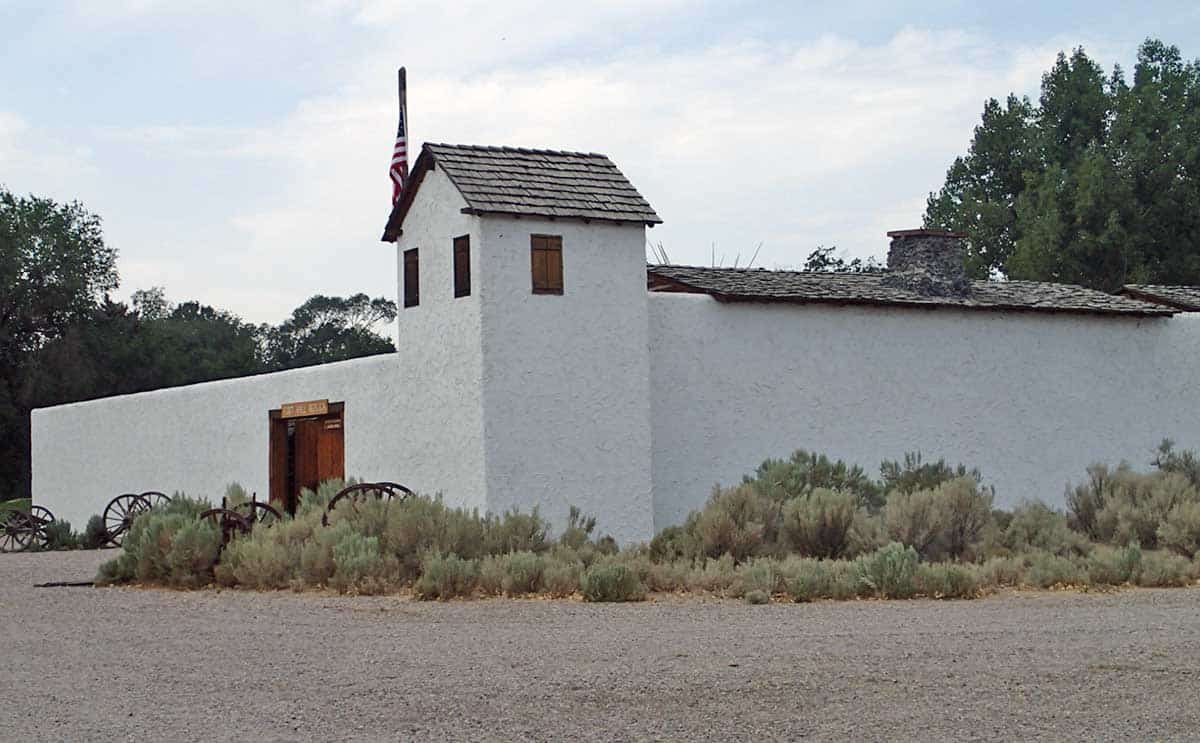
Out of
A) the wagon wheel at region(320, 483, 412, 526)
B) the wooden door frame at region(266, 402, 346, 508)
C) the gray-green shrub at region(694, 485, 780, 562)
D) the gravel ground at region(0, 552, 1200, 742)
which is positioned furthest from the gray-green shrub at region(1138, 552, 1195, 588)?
the wooden door frame at region(266, 402, 346, 508)

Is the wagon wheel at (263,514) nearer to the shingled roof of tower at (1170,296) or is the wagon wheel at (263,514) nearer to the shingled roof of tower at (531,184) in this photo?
the shingled roof of tower at (531,184)

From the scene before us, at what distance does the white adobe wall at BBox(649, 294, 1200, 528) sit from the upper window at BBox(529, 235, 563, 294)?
1457 millimetres

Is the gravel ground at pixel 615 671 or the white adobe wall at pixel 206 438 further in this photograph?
the white adobe wall at pixel 206 438

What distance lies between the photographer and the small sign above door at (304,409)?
2180 cm

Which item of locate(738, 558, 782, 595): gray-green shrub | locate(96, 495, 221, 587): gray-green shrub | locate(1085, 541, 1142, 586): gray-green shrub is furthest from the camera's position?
locate(96, 495, 221, 587): gray-green shrub

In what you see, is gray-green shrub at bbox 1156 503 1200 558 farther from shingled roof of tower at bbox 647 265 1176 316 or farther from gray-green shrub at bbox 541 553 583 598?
gray-green shrub at bbox 541 553 583 598

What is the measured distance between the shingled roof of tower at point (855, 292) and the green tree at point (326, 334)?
32.0 m

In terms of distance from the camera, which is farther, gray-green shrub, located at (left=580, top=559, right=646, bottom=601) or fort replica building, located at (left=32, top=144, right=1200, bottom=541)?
fort replica building, located at (left=32, top=144, right=1200, bottom=541)

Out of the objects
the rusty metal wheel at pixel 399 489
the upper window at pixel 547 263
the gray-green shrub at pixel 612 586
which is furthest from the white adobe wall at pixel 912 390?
the gray-green shrub at pixel 612 586

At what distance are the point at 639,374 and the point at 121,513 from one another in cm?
1239

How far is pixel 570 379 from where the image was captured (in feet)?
61.3

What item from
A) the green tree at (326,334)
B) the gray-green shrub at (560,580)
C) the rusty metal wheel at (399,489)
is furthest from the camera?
the green tree at (326,334)

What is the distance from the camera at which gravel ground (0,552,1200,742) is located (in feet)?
25.4

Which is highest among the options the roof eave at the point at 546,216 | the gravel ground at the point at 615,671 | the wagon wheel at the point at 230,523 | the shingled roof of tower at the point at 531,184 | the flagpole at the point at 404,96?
the flagpole at the point at 404,96
